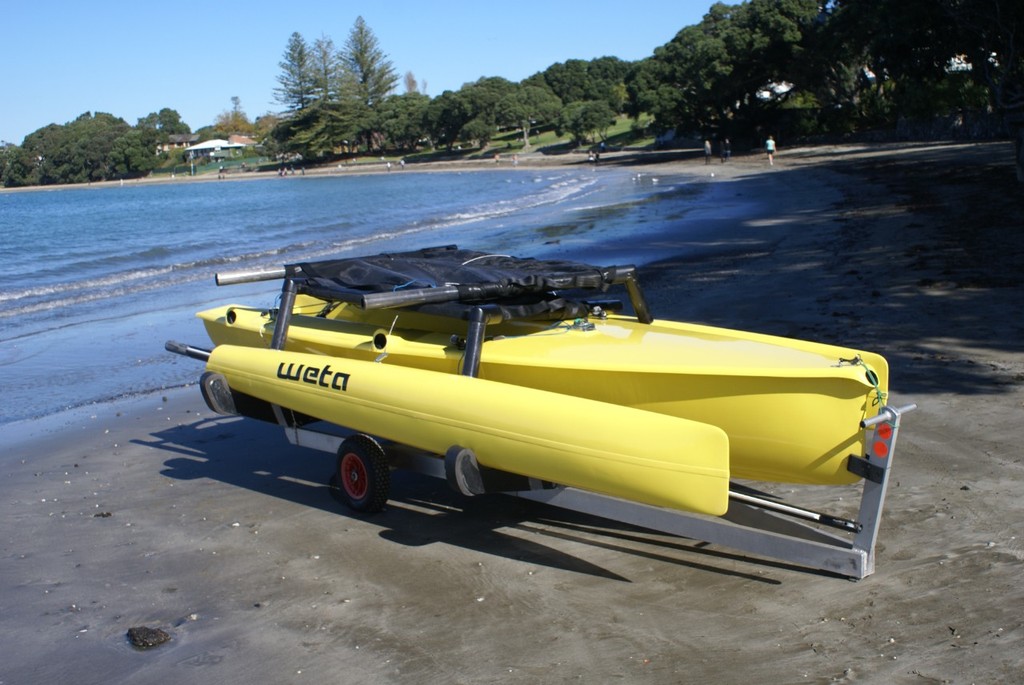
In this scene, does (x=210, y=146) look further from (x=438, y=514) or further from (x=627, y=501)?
(x=627, y=501)

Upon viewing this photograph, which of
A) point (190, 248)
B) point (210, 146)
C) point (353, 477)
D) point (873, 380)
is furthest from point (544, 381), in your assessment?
point (210, 146)

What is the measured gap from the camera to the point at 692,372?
546cm

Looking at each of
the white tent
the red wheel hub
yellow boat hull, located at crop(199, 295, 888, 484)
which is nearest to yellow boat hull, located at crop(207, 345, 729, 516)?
yellow boat hull, located at crop(199, 295, 888, 484)

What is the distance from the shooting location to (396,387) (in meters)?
6.02

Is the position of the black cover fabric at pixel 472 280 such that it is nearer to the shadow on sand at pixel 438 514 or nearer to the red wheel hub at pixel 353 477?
the red wheel hub at pixel 353 477

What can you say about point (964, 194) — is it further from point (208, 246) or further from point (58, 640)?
point (208, 246)

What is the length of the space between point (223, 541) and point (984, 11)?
21450mm

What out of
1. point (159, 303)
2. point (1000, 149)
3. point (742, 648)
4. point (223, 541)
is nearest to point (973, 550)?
point (742, 648)

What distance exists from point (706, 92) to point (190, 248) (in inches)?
1469

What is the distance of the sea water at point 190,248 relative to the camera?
12.4 m

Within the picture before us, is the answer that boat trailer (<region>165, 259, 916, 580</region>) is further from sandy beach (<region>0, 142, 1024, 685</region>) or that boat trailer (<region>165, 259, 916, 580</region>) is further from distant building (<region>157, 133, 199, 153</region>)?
distant building (<region>157, 133, 199, 153</region>)

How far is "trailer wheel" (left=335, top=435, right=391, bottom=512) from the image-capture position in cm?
628

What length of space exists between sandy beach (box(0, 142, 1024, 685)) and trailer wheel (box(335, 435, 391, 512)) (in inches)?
6.1

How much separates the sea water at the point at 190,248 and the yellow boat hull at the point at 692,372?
5.14 metres
